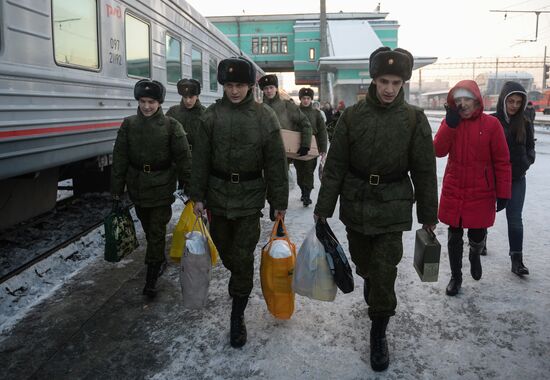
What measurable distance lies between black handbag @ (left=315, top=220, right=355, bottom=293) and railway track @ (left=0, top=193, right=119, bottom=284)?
2.80m

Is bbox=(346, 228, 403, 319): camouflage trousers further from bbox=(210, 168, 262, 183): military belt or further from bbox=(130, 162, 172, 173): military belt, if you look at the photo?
bbox=(130, 162, 172, 173): military belt

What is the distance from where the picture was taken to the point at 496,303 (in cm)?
367

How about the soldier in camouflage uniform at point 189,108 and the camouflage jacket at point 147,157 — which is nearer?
the camouflage jacket at point 147,157

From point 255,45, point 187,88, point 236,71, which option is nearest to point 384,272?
point 236,71

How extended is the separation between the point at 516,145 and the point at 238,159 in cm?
249

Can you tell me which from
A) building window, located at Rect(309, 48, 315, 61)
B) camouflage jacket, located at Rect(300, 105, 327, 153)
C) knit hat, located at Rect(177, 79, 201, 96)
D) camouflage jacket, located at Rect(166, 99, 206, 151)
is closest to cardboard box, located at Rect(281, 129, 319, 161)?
camouflage jacket, located at Rect(300, 105, 327, 153)

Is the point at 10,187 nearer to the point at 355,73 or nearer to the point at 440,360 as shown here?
the point at 440,360

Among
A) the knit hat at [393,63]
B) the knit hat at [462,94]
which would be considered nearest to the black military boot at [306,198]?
the knit hat at [462,94]

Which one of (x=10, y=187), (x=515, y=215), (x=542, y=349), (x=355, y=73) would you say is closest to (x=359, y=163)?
(x=542, y=349)

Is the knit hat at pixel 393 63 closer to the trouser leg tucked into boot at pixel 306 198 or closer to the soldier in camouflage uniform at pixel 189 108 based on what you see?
the soldier in camouflage uniform at pixel 189 108

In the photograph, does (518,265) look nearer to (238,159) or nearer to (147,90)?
(238,159)

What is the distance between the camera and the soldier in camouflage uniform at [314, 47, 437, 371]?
2822 millimetres

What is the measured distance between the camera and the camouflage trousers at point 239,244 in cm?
321

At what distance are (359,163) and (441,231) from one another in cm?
324
